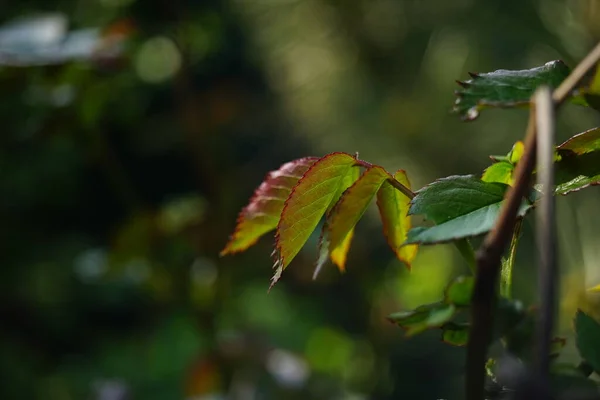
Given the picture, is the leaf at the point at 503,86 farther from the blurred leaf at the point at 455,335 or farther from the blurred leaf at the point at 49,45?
the blurred leaf at the point at 49,45

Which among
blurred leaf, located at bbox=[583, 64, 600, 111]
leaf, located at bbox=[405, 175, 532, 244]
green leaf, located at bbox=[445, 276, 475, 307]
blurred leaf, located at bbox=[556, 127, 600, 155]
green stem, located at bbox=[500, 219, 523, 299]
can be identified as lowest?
green leaf, located at bbox=[445, 276, 475, 307]

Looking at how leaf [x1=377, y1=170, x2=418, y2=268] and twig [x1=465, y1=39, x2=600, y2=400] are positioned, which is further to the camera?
leaf [x1=377, y1=170, x2=418, y2=268]

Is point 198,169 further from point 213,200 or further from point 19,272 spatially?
point 19,272

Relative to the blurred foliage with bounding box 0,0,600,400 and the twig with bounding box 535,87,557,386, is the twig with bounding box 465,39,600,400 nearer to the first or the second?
the twig with bounding box 535,87,557,386

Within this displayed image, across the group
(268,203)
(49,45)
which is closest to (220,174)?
(49,45)

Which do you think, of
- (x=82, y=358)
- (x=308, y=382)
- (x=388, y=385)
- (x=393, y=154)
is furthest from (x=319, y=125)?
(x=308, y=382)

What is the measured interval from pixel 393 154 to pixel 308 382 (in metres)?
0.94

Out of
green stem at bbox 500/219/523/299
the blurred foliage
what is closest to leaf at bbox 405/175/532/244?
green stem at bbox 500/219/523/299

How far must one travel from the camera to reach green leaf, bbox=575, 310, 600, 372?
19cm

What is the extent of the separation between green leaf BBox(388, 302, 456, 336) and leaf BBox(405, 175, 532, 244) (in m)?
0.02

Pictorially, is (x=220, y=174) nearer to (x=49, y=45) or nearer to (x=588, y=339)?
(x=49, y=45)

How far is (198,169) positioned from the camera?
2.87ft

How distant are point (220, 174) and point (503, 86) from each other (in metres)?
0.83

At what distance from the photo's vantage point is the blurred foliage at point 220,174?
0.77 meters
